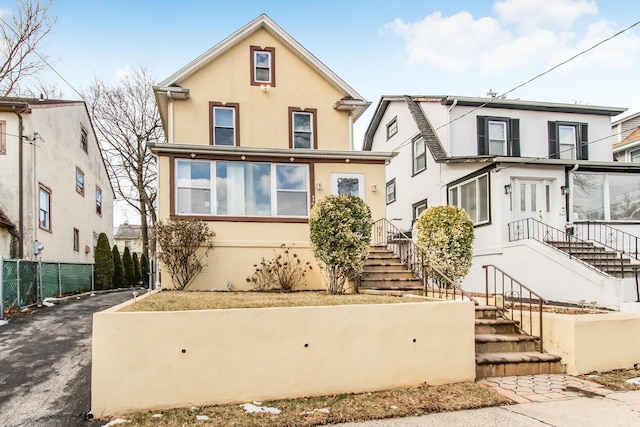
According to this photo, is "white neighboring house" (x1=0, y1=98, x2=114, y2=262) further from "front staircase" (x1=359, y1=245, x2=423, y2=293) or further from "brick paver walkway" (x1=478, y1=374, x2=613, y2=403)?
"brick paver walkway" (x1=478, y1=374, x2=613, y2=403)

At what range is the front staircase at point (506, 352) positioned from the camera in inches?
222

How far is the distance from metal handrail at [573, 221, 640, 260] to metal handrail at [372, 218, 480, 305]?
579 centimetres

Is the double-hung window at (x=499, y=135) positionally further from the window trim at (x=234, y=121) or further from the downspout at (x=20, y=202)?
the downspout at (x=20, y=202)

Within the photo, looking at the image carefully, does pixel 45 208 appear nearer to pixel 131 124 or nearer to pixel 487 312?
pixel 131 124

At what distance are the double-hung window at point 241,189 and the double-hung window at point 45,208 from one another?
690 cm

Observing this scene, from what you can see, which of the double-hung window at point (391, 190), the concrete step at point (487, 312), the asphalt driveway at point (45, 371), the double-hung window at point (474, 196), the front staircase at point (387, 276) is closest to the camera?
the asphalt driveway at point (45, 371)

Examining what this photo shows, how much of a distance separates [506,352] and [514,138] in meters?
10.9

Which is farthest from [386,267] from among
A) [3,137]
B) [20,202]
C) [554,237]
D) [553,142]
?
[3,137]

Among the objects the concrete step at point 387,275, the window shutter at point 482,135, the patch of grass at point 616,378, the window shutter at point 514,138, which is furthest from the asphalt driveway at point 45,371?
the window shutter at point 514,138

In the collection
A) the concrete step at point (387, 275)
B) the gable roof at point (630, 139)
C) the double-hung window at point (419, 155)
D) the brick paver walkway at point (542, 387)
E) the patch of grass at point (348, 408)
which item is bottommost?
the brick paver walkway at point (542, 387)

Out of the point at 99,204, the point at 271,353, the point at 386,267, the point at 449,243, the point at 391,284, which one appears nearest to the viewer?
the point at 271,353

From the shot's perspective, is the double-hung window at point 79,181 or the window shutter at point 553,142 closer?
the window shutter at point 553,142

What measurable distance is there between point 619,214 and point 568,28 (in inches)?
248

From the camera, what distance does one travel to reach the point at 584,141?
15312 millimetres
